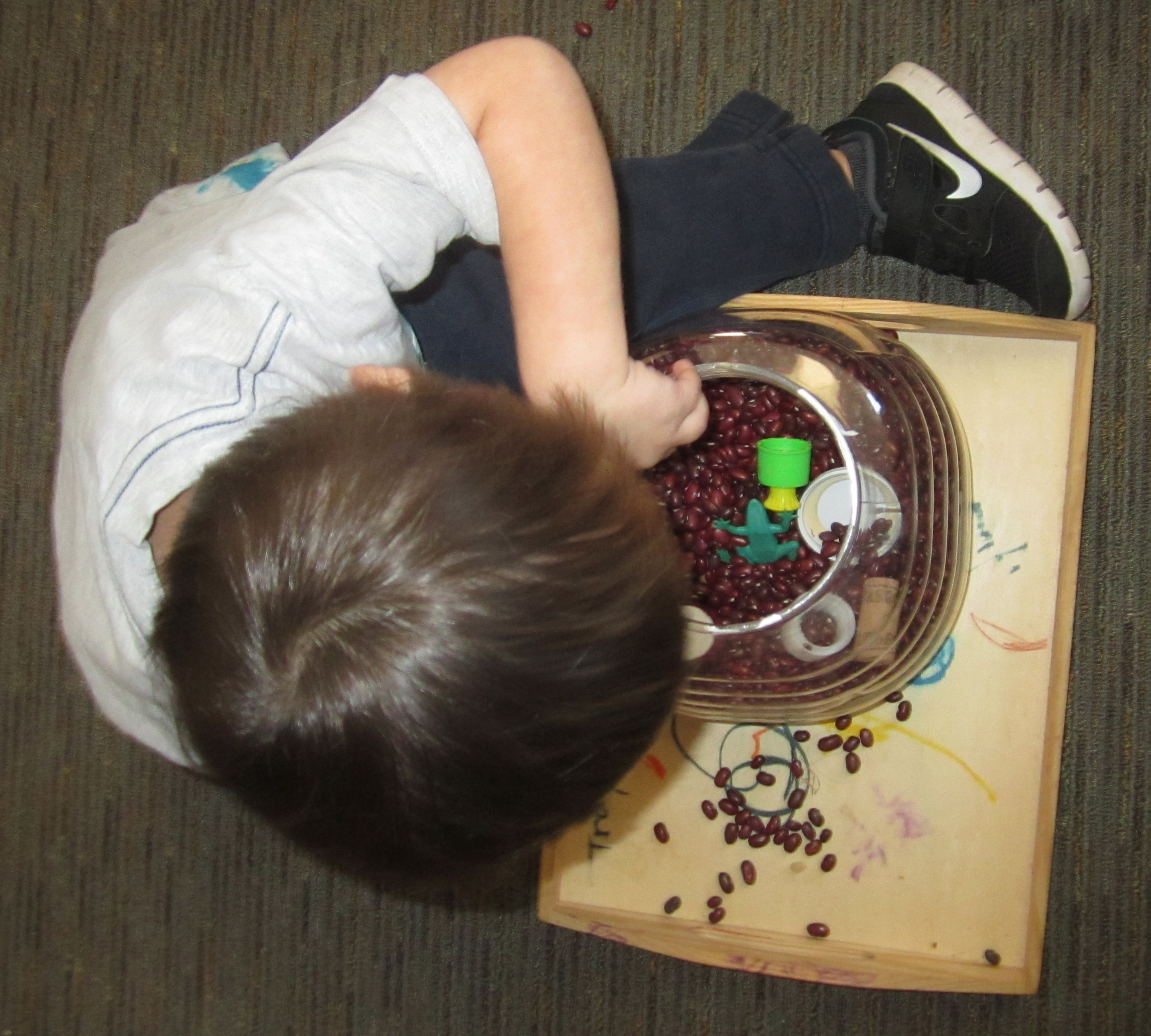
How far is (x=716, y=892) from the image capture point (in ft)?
3.44

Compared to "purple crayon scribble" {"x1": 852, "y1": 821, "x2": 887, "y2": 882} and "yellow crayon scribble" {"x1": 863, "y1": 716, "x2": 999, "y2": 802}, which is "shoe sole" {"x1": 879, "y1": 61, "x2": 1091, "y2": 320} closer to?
"yellow crayon scribble" {"x1": 863, "y1": 716, "x2": 999, "y2": 802}

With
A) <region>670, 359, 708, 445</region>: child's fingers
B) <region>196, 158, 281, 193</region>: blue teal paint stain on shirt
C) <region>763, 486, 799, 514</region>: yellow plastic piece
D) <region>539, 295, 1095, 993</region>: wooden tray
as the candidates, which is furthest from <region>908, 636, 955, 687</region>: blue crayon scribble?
<region>196, 158, 281, 193</region>: blue teal paint stain on shirt

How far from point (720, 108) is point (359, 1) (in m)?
0.55

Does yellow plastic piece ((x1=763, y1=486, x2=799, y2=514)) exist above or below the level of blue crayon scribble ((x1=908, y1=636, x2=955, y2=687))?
above

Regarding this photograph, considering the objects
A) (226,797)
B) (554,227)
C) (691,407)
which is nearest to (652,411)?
(691,407)

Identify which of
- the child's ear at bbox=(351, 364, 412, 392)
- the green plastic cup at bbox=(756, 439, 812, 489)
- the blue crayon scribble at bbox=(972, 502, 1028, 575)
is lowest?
the blue crayon scribble at bbox=(972, 502, 1028, 575)

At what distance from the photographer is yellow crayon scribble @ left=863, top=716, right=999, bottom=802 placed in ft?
3.27

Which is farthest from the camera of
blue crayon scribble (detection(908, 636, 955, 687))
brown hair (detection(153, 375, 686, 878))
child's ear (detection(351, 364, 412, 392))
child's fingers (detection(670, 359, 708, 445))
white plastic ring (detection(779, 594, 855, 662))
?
blue crayon scribble (detection(908, 636, 955, 687))

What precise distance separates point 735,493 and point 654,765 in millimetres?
340

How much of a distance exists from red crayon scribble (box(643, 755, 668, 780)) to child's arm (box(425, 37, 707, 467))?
452 millimetres

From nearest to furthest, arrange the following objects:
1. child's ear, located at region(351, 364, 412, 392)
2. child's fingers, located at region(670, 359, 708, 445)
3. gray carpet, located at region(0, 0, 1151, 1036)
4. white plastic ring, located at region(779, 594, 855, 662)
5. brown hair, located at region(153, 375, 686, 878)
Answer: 1. brown hair, located at region(153, 375, 686, 878)
2. child's ear, located at region(351, 364, 412, 392)
3. child's fingers, located at region(670, 359, 708, 445)
4. white plastic ring, located at region(779, 594, 855, 662)
5. gray carpet, located at region(0, 0, 1151, 1036)

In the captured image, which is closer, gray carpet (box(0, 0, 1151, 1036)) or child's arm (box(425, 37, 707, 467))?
child's arm (box(425, 37, 707, 467))

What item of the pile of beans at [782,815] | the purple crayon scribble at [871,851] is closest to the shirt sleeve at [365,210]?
the pile of beans at [782,815]

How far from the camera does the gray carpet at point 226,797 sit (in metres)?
1.11
